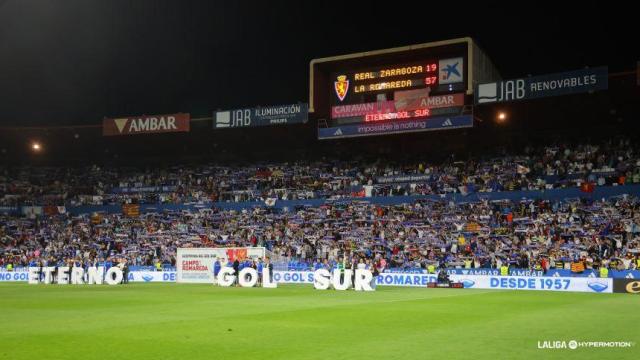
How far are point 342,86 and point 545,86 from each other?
40.6 feet

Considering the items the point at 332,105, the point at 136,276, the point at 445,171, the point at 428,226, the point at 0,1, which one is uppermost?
the point at 0,1

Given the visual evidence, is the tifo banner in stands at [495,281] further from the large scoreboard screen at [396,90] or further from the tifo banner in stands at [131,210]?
the tifo banner in stands at [131,210]

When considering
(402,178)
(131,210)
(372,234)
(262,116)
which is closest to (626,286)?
(372,234)

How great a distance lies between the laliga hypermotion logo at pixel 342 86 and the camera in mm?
43656

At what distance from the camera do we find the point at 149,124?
51.1m

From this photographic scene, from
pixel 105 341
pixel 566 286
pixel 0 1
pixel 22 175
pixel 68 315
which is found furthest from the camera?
pixel 22 175

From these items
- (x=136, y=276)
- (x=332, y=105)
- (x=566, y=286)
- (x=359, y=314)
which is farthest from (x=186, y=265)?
(x=359, y=314)

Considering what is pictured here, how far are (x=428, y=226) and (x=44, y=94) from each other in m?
32.2

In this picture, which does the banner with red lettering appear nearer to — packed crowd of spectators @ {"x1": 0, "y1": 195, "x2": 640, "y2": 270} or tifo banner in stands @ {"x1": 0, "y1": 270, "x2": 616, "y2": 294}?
packed crowd of spectators @ {"x1": 0, "y1": 195, "x2": 640, "y2": 270}

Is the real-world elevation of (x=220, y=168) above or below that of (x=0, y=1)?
below

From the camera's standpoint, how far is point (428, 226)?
41844 millimetres

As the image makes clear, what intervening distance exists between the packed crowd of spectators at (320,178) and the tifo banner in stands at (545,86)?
571cm

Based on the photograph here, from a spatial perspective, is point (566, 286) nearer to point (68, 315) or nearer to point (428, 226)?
point (428, 226)

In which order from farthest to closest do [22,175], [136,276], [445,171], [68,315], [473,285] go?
[22,175] → [445,171] → [136,276] → [473,285] → [68,315]
